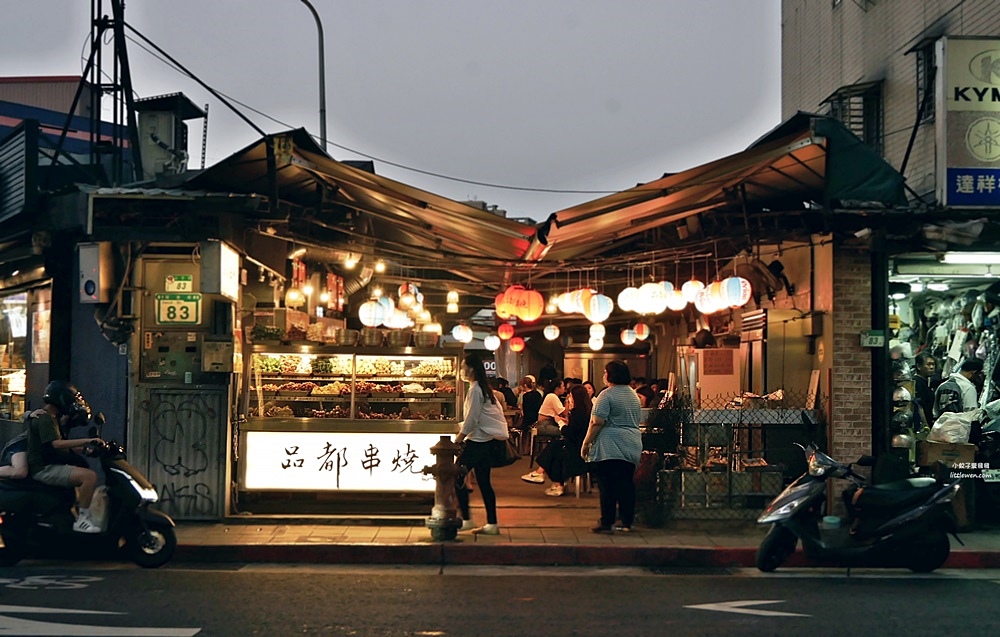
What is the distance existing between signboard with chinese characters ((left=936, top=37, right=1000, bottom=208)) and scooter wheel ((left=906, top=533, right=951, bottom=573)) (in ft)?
13.7

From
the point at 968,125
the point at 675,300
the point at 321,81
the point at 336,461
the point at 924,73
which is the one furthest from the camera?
the point at 321,81

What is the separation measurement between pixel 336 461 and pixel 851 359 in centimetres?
626

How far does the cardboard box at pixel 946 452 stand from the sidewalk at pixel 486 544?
89cm

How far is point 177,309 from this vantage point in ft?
40.2

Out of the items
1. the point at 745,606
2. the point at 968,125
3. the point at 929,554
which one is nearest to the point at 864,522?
the point at 929,554

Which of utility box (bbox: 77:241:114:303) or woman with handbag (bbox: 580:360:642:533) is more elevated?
utility box (bbox: 77:241:114:303)

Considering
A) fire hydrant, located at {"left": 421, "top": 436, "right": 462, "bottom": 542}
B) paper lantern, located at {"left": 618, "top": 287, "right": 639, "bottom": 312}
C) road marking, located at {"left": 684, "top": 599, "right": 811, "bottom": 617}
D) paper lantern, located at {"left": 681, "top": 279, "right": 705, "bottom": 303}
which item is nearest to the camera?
road marking, located at {"left": 684, "top": 599, "right": 811, "bottom": 617}

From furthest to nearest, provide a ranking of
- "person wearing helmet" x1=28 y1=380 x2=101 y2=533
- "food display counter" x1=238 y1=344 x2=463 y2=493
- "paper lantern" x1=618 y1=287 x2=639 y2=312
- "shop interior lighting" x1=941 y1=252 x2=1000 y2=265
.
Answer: "paper lantern" x1=618 y1=287 x2=639 y2=312, "shop interior lighting" x1=941 y1=252 x2=1000 y2=265, "food display counter" x1=238 y1=344 x2=463 y2=493, "person wearing helmet" x1=28 y1=380 x2=101 y2=533

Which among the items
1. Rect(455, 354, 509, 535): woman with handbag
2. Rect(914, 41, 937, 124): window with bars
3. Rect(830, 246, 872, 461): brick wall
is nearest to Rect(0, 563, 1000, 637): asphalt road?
Rect(455, 354, 509, 535): woman with handbag

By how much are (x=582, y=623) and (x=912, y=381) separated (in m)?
7.64

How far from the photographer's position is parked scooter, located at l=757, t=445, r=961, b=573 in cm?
945

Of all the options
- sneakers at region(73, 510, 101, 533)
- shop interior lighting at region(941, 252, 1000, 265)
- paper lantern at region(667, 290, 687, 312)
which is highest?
shop interior lighting at region(941, 252, 1000, 265)

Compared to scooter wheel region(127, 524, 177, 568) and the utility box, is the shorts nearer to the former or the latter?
scooter wheel region(127, 524, 177, 568)

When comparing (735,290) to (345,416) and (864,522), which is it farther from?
(345,416)
